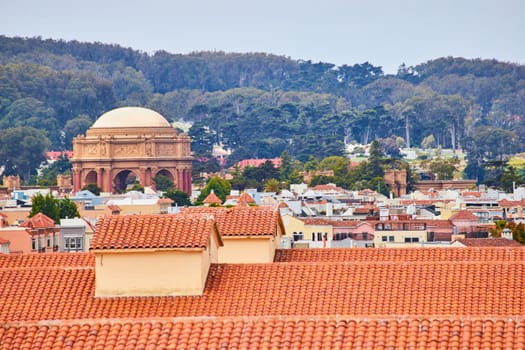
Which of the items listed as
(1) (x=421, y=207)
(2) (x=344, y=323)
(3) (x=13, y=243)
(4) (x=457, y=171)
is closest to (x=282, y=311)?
(2) (x=344, y=323)

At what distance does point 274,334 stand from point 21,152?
16661 centimetres

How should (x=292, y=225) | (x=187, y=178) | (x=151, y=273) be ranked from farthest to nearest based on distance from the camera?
(x=187, y=178) < (x=292, y=225) < (x=151, y=273)

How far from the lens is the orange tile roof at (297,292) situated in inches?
838

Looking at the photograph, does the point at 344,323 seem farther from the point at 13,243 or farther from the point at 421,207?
the point at 421,207

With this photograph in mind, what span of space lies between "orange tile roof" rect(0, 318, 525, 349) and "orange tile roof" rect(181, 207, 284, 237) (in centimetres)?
747

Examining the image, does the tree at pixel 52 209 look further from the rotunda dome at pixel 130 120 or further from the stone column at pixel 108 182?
the rotunda dome at pixel 130 120

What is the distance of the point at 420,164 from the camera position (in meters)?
186

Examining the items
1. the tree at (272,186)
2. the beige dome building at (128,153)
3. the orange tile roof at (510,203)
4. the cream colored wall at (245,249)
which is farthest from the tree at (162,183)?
the cream colored wall at (245,249)

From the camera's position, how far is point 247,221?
2719 centimetres

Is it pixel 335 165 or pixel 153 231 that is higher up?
pixel 153 231

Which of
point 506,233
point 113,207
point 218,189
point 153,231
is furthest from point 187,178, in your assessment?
point 153,231

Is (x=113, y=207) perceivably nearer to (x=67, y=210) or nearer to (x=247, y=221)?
(x=67, y=210)

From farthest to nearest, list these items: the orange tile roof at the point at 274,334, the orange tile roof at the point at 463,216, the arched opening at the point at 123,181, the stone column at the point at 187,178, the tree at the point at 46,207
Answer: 1. the stone column at the point at 187,178
2. the arched opening at the point at 123,181
3. the tree at the point at 46,207
4. the orange tile roof at the point at 463,216
5. the orange tile roof at the point at 274,334

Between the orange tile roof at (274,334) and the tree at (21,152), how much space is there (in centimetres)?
16388
